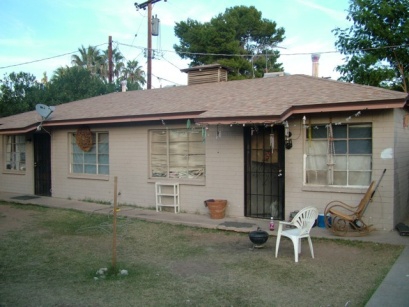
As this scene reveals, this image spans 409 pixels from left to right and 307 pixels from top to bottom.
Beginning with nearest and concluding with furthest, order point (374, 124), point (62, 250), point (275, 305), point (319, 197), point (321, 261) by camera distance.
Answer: point (275, 305) < point (321, 261) < point (62, 250) < point (374, 124) < point (319, 197)

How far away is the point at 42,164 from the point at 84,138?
8.68ft

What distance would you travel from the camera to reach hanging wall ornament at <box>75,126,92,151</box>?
12.7 metres

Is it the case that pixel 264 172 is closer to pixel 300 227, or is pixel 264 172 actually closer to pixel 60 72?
pixel 300 227

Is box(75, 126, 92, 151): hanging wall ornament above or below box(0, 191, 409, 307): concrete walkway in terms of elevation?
above

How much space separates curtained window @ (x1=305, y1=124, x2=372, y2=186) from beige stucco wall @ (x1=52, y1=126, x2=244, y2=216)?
1.72 meters

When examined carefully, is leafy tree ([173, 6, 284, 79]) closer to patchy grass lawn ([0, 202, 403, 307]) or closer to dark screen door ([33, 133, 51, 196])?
dark screen door ([33, 133, 51, 196])

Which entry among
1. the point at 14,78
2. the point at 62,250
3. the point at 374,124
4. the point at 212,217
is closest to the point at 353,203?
the point at 374,124

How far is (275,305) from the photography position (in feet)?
15.5

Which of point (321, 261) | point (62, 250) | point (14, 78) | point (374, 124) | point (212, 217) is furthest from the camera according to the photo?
point (14, 78)

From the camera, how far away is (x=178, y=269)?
616 centimetres

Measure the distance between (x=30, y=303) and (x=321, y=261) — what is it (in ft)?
14.1

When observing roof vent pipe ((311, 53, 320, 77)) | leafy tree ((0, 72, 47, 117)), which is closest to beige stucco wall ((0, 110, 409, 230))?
roof vent pipe ((311, 53, 320, 77))

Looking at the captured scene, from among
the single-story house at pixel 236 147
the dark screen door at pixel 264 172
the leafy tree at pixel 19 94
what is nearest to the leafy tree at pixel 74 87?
the leafy tree at pixel 19 94

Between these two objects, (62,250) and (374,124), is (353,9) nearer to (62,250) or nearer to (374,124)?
(374,124)
